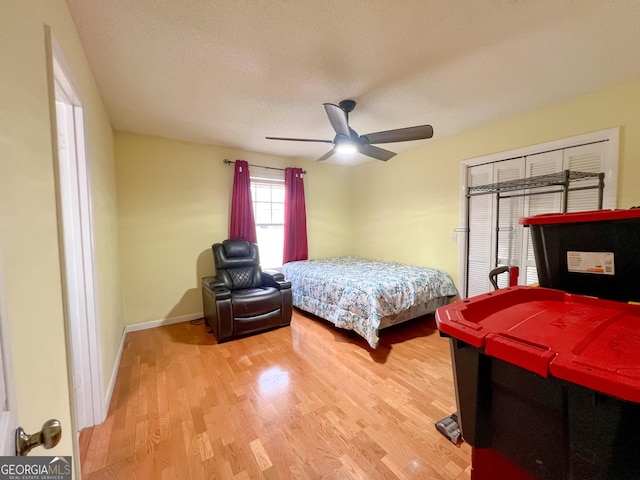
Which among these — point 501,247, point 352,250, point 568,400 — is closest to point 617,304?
point 568,400

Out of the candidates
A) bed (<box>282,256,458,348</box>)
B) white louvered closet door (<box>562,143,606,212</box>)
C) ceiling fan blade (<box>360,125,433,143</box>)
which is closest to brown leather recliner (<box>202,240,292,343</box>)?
bed (<box>282,256,458,348</box>)

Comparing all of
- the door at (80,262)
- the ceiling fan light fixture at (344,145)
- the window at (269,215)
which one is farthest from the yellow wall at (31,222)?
the window at (269,215)

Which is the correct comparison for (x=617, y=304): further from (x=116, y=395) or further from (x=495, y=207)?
(x=116, y=395)

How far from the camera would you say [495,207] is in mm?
3002

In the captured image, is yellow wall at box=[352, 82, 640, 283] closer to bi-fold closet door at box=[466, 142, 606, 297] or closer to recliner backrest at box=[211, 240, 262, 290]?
bi-fold closet door at box=[466, 142, 606, 297]

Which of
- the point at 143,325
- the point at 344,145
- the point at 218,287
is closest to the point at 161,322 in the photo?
the point at 143,325

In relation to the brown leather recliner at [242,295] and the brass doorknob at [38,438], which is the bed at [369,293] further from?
the brass doorknob at [38,438]

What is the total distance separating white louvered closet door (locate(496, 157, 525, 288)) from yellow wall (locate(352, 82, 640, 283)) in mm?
224

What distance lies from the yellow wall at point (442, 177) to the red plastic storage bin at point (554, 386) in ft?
7.77

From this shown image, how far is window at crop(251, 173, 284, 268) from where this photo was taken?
13.4 feet

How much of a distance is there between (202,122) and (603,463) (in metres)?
3.43

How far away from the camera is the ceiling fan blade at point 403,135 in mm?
2229

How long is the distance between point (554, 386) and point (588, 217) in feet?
2.17

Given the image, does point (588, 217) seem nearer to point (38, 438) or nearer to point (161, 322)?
point (38, 438)
